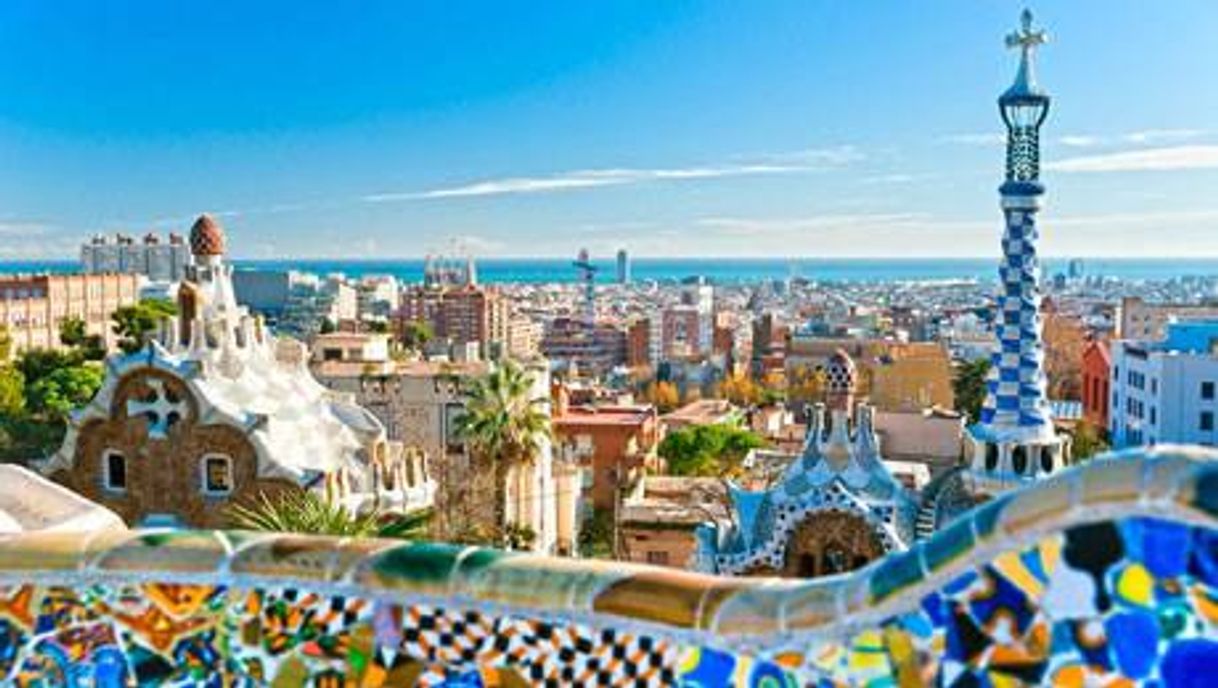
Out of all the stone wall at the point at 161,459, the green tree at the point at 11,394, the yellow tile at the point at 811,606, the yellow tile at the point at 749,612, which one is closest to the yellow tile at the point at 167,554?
the yellow tile at the point at 749,612

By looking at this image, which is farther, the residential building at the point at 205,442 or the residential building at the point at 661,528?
the residential building at the point at 661,528

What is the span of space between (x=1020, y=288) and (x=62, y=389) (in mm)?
33972

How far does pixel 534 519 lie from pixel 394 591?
22.3 metres

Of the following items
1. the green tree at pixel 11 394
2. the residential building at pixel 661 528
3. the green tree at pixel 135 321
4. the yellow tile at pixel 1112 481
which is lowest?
the residential building at pixel 661 528

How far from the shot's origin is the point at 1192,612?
2.84 m

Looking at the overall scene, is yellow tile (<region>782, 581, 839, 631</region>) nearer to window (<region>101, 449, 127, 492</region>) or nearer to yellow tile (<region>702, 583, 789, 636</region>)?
yellow tile (<region>702, 583, 789, 636</region>)

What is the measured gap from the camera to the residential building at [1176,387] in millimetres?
40688

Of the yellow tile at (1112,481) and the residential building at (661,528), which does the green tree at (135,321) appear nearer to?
the residential building at (661,528)

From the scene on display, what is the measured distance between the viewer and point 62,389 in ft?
136

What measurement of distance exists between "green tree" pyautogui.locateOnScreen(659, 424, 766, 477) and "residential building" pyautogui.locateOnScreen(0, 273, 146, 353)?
28827 millimetres

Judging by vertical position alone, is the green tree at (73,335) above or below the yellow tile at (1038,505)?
below

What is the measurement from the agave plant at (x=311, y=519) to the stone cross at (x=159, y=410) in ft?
5.24

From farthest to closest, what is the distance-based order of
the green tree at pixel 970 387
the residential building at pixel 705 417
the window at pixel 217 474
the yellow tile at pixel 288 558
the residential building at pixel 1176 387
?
1. the green tree at pixel 970 387
2. the residential building at pixel 705 417
3. the residential building at pixel 1176 387
4. the window at pixel 217 474
5. the yellow tile at pixel 288 558

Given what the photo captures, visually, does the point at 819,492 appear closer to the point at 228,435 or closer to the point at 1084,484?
the point at 228,435
